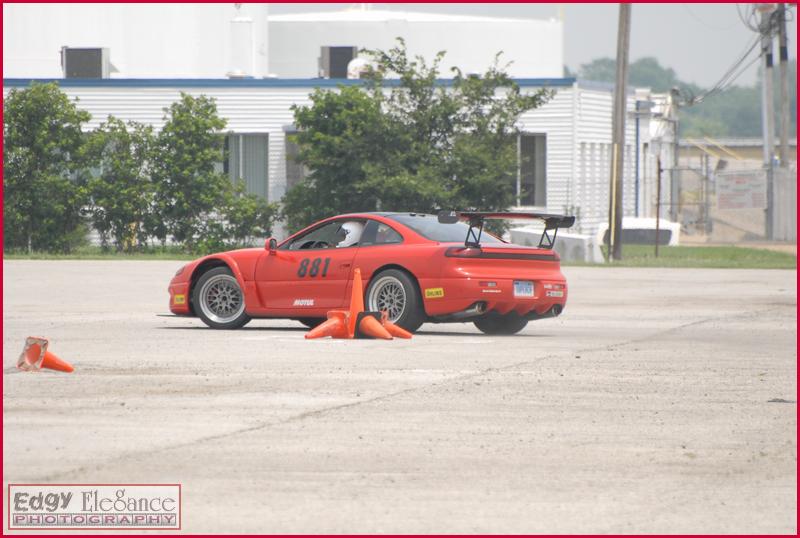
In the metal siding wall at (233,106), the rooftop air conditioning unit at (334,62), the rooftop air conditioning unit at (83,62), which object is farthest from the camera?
the rooftop air conditioning unit at (334,62)

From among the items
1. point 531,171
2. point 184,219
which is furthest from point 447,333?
point 531,171

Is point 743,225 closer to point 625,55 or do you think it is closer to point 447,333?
point 625,55

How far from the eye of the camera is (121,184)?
38.5 meters

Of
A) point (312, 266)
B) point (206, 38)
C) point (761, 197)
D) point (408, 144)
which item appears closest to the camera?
point (312, 266)

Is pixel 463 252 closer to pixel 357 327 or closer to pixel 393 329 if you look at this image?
pixel 393 329

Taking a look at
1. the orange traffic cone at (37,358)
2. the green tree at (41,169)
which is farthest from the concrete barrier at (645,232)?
the orange traffic cone at (37,358)

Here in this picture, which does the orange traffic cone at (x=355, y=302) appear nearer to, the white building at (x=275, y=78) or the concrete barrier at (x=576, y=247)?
the concrete barrier at (x=576, y=247)

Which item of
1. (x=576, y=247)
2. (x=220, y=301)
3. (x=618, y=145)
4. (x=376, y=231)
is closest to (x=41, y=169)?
(x=576, y=247)

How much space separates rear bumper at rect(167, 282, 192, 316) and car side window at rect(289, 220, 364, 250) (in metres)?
1.27

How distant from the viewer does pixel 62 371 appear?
40.8 feet

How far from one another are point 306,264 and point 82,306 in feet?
16.6

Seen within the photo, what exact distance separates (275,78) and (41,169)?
8.04 metres

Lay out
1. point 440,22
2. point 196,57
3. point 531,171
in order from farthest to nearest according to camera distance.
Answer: point 440,22 < point 196,57 < point 531,171

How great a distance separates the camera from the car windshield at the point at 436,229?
54.7 feet
